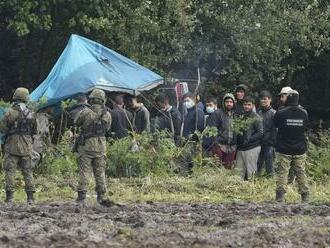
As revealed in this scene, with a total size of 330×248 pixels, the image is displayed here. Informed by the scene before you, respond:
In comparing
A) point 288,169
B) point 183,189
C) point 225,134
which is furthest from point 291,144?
point 225,134

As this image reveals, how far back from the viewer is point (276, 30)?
22.5 m

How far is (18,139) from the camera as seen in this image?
13.4 metres

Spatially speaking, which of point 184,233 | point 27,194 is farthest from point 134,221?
point 27,194

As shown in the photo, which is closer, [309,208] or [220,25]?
[309,208]

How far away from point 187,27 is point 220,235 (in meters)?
13.6

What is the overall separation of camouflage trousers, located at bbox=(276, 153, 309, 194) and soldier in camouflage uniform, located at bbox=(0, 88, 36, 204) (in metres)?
3.95

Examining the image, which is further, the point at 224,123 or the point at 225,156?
the point at 225,156

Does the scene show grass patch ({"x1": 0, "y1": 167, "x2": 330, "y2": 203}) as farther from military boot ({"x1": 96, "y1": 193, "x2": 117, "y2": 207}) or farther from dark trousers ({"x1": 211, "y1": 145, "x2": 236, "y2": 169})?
dark trousers ({"x1": 211, "y1": 145, "x2": 236, "y2": 169})

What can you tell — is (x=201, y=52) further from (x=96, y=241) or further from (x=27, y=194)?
(x=96, y=241)

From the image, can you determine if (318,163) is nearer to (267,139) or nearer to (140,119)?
(267,139)

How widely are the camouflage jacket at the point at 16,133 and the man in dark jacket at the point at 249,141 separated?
176 inches

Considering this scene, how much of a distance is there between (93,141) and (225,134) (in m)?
4.02

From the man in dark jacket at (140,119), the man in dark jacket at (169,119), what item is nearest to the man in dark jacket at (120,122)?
the man in dark jacket at (140,119)

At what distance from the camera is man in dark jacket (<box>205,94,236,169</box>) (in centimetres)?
1638
